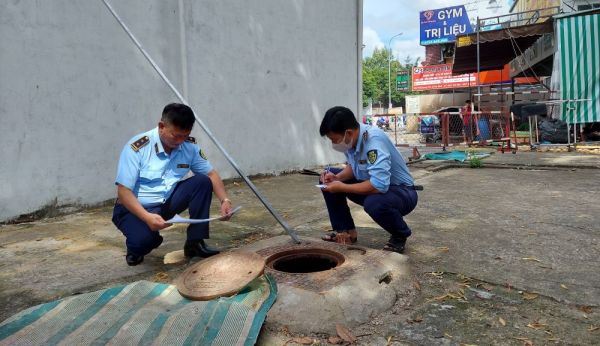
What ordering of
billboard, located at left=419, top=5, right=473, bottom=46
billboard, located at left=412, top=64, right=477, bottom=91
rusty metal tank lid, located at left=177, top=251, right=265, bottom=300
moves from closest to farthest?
rusty metal tank lid, located at left=177, top=251, right=265, bottom=300
billboard, located at left=412, top=64, right=477, bottom=91
billboard, located at left=419, top=5, right=473, bottom=46

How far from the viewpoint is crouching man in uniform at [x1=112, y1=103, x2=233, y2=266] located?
2521 millimetres

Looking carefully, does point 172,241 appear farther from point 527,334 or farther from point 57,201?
point 527,334

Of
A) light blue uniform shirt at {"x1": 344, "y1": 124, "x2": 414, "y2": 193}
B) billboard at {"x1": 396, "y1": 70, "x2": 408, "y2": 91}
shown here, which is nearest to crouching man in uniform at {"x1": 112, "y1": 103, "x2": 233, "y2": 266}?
light blue uniform shirt at {"x1": 344, "y1": 124, "x2": 414, "y2": 193}

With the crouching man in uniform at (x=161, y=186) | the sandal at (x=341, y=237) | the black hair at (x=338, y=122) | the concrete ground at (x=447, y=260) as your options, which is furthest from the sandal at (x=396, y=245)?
the crouching man in uniform at (x=161, y=186)

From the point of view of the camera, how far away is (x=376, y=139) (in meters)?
2.76

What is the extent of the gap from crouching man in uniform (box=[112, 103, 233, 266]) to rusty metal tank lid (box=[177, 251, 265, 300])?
37cm

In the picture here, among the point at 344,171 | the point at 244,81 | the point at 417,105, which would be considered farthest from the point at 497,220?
the point at 417,105

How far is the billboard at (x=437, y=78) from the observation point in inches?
1163

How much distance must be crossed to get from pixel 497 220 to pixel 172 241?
2.83 meters

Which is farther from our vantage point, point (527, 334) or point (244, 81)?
point (244, 81)

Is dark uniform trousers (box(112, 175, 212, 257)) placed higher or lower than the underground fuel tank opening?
higher

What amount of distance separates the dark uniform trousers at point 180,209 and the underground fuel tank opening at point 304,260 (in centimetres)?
51

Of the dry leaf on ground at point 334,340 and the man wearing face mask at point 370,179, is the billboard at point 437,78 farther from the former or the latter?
the dry leaf on ground at point 334,340

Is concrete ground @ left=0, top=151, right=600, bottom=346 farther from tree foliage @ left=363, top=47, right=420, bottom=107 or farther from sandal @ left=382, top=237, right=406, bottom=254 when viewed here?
tree foliage @ left=363, top=47, right=420, bottom=107
